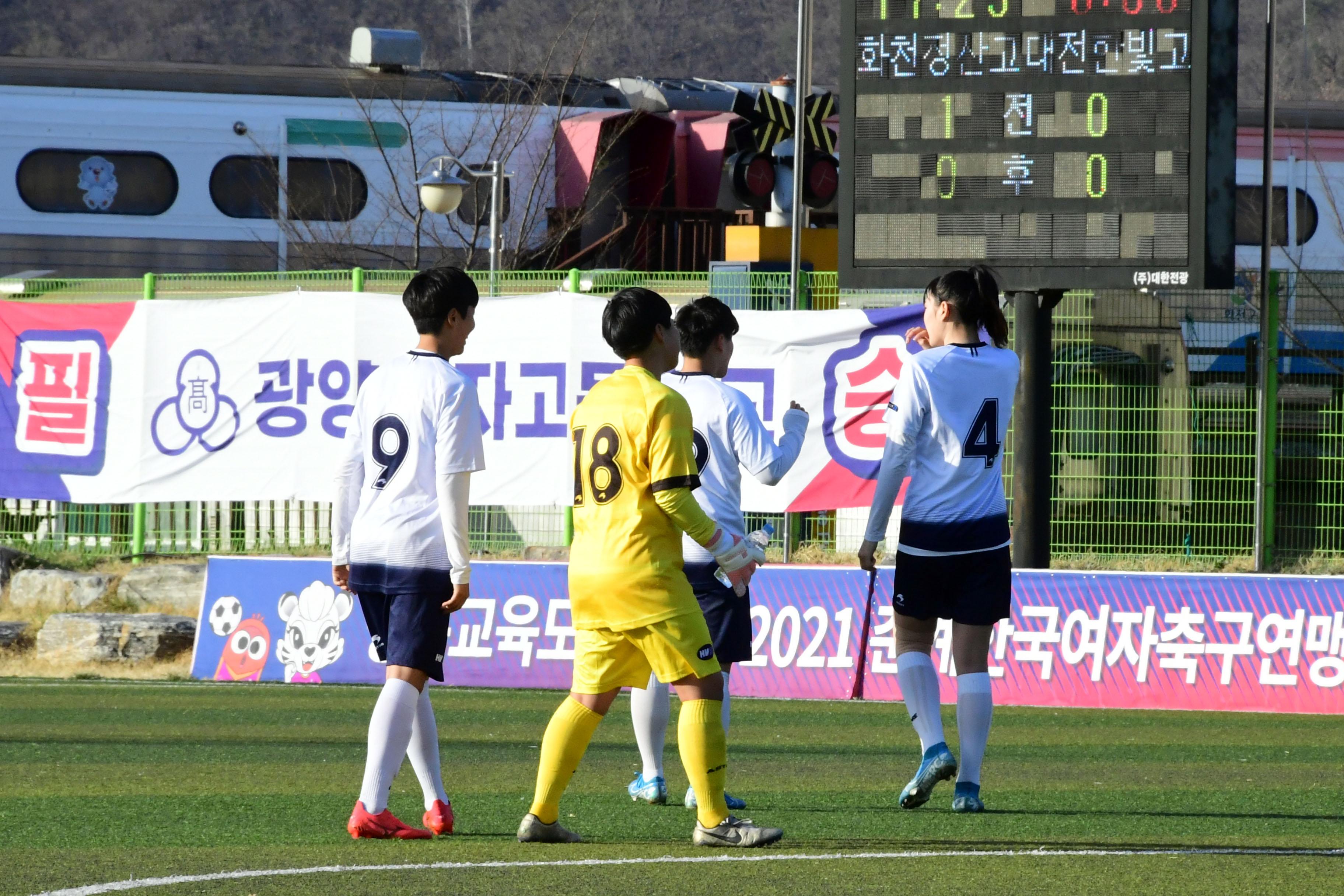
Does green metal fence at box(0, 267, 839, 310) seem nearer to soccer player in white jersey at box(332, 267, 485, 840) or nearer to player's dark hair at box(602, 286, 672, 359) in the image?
soccer player in white jersey at box(332, 267, 485, 840)

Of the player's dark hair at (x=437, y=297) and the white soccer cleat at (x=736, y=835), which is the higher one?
the player's dark hair at (x=437, y=297)

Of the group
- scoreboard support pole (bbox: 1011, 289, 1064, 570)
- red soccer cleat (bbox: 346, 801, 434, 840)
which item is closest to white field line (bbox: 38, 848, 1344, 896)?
red soccer cleat (bbox: 346, 801, 434, 840)

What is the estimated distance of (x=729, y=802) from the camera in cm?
690

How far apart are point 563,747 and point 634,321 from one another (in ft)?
4.40

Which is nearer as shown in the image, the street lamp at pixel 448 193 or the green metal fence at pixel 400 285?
the green metal fence at pixel 400 285

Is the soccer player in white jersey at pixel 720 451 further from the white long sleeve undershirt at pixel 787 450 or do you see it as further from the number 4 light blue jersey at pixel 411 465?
the number 4 light blue jersey at pixel 411 465

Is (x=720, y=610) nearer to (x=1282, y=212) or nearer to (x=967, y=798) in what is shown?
(x=967, y=798)

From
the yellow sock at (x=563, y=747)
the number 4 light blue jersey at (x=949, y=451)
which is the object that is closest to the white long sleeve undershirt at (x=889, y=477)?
the number 4 light blue jersey at (x=949, y=451)

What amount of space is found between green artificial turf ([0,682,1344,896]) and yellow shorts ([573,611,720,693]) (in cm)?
53

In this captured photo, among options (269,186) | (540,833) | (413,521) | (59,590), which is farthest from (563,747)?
(269,186)

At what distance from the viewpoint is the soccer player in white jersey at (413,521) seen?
6.07 meters

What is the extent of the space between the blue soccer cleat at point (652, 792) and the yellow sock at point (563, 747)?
4.22 feet

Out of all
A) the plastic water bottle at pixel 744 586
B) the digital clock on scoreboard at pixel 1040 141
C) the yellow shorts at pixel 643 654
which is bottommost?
the yellow shorts at pixel 643 654

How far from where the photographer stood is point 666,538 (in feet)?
19.1
